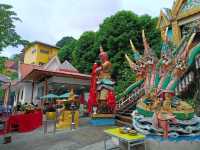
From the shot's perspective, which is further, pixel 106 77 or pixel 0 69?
pixel 106 77

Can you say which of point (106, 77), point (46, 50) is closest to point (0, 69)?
point (106, 77)

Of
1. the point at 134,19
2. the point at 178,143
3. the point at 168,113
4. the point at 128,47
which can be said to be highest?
the point at 134,19

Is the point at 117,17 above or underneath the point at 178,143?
above

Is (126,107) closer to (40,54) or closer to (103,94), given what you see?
(103,94)

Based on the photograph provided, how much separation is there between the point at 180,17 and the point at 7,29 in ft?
34.8

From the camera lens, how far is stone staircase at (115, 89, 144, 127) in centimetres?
1148

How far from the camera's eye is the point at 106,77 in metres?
12.1

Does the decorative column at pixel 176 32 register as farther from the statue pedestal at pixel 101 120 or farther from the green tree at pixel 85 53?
the green tree at pixel 85 53

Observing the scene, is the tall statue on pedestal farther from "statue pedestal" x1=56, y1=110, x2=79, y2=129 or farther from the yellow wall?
the yellow wall

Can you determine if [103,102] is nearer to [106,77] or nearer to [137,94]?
[106,77]

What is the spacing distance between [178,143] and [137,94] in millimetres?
7405

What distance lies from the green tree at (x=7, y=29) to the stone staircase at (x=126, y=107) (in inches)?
258

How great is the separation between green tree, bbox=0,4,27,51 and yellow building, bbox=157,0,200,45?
943cm

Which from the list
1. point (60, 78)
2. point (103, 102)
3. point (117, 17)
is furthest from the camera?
point (117, 17)
